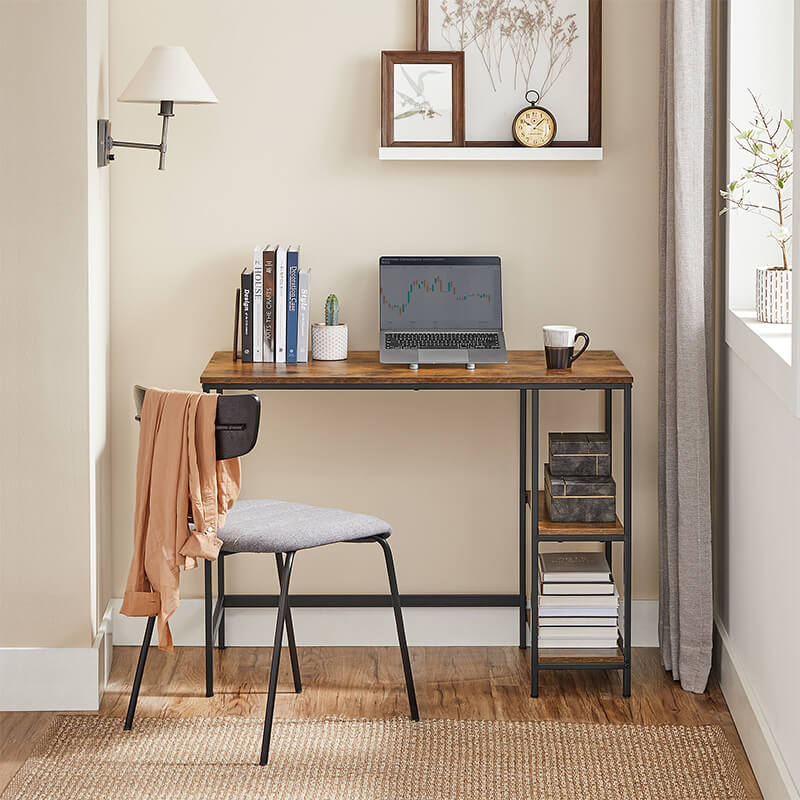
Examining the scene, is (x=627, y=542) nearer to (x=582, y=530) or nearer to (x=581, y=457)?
(x=582, y=530)

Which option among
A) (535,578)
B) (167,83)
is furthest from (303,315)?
(535,578)

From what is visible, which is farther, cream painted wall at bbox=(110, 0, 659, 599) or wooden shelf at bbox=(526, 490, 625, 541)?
cream painted wall at bbox=(110, 0, 659, 599)

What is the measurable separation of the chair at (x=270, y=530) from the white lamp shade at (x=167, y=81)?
76cm

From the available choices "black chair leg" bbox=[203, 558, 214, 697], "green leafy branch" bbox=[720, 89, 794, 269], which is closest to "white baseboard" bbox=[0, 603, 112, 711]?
"black chair leg" bbox=[203, 558, 214, 697]

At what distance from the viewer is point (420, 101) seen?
328cm

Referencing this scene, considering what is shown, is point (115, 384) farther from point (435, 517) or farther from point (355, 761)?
point (355, 761)

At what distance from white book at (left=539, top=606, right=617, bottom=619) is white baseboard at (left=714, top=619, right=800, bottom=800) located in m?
0.32

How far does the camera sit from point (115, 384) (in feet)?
11.2

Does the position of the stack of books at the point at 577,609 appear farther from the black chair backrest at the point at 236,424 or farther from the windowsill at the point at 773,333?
the black chair backrest at the point at 236,424

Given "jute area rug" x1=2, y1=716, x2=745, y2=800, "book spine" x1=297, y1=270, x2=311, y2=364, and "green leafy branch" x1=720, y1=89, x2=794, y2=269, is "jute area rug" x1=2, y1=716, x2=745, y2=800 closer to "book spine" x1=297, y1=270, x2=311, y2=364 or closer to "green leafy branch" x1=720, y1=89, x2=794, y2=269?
"book spine" x1=297, y1=270, x2=311, y2=364

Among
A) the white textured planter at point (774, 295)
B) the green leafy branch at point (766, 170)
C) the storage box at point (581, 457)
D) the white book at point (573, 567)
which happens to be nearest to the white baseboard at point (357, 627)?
the white book at point (573, 567)

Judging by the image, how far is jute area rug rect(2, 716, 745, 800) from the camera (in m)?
2.64

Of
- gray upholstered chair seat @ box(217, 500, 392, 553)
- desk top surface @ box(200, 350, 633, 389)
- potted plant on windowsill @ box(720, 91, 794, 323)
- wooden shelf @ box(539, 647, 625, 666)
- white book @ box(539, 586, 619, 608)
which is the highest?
potted plant on windowsill @ box(720, 91, 794, 323)

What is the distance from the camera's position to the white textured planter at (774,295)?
2.84 meters
